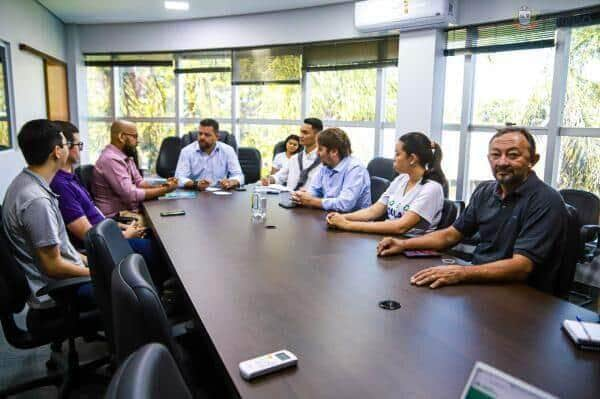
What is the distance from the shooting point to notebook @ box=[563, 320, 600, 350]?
1.19m

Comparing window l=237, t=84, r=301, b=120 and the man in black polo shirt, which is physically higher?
window l=237, t=84, r=301, b=120

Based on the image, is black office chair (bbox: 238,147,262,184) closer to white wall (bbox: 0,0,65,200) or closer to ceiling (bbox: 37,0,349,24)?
ceiling (bbox: 37,0,349,24)

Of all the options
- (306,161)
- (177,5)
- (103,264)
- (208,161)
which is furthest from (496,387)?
(177,5)

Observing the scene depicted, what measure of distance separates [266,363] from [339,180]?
7.85 feet

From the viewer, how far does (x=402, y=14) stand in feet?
15.3

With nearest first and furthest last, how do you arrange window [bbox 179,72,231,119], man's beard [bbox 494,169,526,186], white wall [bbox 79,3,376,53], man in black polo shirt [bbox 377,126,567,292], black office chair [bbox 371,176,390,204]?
1. man in black polo shirt [bbox 377,126,567,292]
2. man's beard [bbox 494,169,526,186]
3. black office chair [bbox 371,176,390,204]
4. white wall [bbox 79,3,376,53]
5. window [bbox 179,72,231,119]

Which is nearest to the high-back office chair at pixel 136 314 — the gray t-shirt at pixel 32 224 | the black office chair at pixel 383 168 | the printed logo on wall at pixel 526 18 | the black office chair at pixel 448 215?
the gray t-shirt at pixel 32 224

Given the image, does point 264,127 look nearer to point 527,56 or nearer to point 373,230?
point 527,56

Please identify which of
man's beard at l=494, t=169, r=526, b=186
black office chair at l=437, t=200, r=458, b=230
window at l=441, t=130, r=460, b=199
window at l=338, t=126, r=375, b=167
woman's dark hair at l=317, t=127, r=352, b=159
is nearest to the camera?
man's beard at l=494, t=169, r=526, b=186

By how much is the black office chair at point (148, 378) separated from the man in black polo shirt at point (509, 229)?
1.14m

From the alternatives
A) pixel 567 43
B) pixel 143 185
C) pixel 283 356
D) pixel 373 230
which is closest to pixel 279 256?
pixel 373 230

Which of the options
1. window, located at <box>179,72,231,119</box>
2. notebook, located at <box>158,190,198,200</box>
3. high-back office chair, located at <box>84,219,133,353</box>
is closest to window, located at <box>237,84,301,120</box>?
window, located at <box>179,72,231,119</box>

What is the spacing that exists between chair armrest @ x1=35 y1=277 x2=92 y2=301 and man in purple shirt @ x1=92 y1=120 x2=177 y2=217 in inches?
59.1

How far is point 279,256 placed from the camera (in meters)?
2.00
